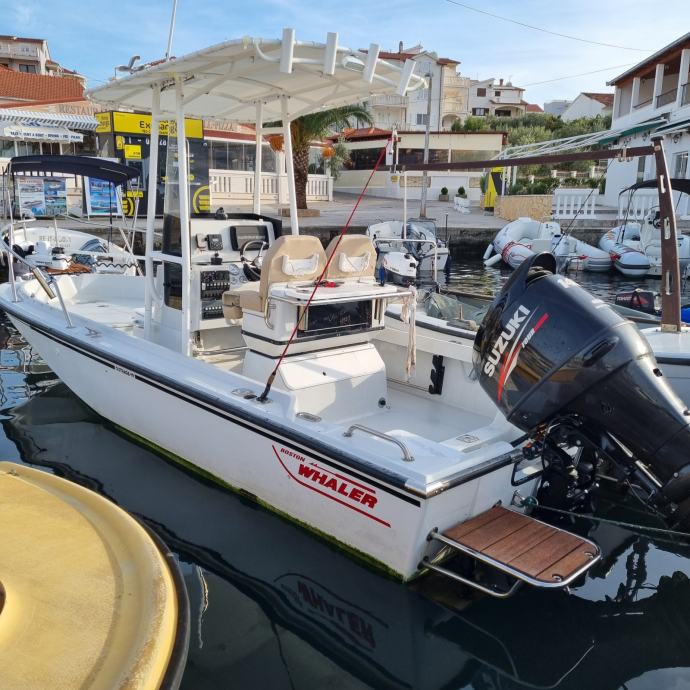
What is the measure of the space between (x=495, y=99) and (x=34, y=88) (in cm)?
5062

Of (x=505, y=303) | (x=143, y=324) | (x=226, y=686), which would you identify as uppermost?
(x=505, y=303)

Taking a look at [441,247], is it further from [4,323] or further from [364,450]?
[364,450]

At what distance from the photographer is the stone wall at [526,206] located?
76.6ft

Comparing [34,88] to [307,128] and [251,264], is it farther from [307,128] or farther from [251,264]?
[251,264]

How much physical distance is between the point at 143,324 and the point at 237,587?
114 inches

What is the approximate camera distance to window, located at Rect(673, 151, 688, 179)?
22352 millimetres

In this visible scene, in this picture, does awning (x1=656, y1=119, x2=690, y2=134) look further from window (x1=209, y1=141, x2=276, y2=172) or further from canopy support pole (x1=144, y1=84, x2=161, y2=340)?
window (x1=209, y1=141, x2=276, y2=172)

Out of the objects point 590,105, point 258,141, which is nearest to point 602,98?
point 590,105

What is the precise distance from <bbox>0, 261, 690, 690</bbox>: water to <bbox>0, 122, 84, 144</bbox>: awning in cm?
1758

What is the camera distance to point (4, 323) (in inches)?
388

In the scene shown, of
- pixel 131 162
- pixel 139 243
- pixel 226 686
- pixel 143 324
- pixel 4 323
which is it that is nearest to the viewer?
pixel 226 686

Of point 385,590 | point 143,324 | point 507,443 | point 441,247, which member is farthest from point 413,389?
point 441,247

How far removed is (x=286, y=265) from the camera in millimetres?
4570

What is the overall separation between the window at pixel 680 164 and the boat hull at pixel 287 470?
73.2 feet
